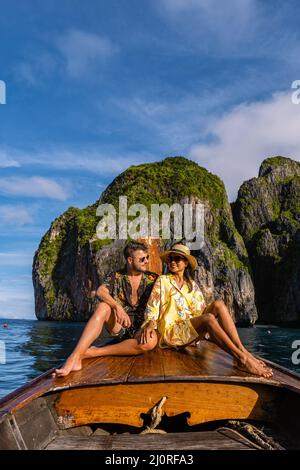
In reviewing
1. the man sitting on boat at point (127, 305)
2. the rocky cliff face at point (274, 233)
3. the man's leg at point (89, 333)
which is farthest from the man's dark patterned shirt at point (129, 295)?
the rocky cliff face at point (274, 233)

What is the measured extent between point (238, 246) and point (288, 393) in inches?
2605

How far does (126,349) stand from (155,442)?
4.83 feet

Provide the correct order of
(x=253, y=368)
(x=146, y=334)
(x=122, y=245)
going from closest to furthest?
1. (x=253, y=368)
2. (x=146, y=334)
3. (x=122, y=245)

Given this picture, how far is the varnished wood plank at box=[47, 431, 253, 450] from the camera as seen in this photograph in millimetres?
2699

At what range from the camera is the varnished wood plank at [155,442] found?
270 cm

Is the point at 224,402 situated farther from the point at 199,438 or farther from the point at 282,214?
the point at 282,214

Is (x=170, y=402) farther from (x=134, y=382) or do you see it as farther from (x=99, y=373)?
(x=99, y=373)

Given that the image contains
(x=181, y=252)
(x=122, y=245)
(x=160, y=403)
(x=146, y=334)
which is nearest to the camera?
(x=160, y=403)

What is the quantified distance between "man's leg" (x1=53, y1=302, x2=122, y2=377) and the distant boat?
0.12m

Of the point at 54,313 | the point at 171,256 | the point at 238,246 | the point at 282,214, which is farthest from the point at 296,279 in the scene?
the point at 171,256

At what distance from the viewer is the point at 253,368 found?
3523 mm

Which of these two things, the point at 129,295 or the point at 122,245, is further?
the point at 122,245

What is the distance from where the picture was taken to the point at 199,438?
2.85 meters

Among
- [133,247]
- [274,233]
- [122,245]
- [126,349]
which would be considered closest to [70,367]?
[126,349]
